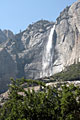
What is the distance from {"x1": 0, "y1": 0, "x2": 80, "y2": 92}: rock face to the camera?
85500mm

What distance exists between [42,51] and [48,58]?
6.40 m

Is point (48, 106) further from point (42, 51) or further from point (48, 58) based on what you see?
point (42, 51)

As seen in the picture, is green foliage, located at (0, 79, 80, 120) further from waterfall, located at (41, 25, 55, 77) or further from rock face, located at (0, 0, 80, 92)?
waterfall, located at (41, 25, 55, 77)

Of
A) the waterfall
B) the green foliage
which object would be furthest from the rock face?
the green foliage

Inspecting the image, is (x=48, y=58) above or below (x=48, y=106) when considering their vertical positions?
above

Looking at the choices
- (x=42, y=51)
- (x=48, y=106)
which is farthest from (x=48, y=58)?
(x=48, y=106)

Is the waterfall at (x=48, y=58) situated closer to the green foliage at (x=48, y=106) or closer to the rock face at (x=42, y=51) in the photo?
the rock face at (x=42, y=51)

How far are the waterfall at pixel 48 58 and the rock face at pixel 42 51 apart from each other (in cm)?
70

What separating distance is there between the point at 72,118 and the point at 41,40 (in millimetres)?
92206

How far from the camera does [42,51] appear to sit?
96.5 metres

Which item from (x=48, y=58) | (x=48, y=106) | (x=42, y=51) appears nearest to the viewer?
(x=48, y=106)

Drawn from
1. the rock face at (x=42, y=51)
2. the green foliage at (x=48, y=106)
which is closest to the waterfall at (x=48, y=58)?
the rock face at (x=42, y=51)

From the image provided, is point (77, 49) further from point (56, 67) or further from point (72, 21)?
point (72, 21)

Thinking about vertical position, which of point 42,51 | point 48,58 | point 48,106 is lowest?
point 48,106
